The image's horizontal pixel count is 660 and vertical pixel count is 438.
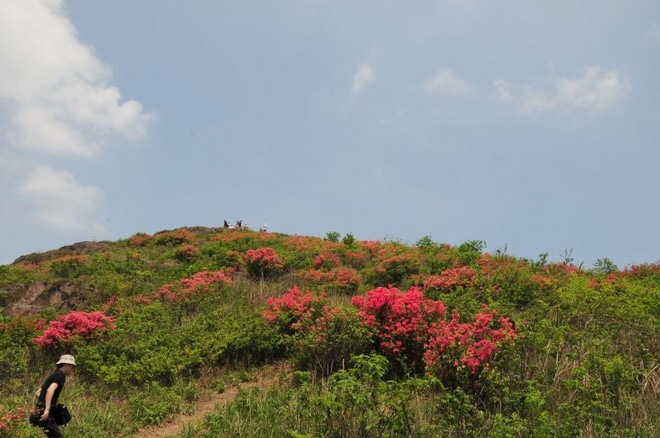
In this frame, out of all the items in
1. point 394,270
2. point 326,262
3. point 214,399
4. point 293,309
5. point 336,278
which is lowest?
point 214,399

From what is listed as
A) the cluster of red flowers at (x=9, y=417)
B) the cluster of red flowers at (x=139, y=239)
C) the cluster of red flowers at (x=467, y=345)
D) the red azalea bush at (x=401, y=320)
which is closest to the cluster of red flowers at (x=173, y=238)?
the cluster of red flowers at (x=139, y=239)

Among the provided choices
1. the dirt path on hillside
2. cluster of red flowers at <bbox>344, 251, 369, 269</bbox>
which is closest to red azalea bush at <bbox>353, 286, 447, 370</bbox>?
the dirt path on hillside

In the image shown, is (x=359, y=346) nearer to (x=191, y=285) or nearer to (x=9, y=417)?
(x=9, y=417)

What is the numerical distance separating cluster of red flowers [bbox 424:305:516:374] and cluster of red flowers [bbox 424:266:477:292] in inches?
179

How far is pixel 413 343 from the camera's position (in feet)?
34.6

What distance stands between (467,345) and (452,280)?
5825 mm

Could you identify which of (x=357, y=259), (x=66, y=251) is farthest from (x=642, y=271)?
(x=66, y=251)

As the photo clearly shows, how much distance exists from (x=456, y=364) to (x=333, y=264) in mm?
11382

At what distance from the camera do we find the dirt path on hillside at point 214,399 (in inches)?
346

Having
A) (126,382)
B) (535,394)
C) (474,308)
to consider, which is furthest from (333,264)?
(535,394)

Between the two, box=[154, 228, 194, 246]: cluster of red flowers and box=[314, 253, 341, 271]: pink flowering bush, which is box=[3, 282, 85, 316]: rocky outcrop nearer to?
box=[314, 253, 341, 271]: pink flowering bush

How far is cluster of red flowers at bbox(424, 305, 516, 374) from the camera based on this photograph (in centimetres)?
871

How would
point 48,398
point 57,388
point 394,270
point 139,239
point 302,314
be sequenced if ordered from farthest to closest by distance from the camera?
1. point 139,239
2. point 394,270
3. point 302,314
4. point 57,388
5. point 48,398

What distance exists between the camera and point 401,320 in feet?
35.5
